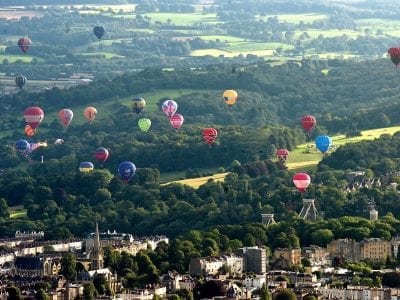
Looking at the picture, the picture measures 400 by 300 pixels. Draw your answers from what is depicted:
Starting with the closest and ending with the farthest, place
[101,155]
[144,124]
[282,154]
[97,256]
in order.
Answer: [97,256], [282,154], [101,155], [144,124]

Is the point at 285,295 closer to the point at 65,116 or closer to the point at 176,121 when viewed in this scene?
the point at 176,121

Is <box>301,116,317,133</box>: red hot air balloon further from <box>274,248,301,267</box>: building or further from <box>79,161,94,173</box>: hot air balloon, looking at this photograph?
<box>274,248,301,267</box>: building

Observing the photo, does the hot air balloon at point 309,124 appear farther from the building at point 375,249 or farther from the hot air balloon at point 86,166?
the building at point 375,249

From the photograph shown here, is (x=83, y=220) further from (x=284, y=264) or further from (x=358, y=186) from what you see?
(x=284, y=264)

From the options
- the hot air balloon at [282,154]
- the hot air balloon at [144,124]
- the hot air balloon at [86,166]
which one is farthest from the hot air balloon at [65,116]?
the hot air balloon at [282,154]

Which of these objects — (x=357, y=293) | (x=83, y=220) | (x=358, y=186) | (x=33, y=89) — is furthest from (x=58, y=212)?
(x=33, y=89)

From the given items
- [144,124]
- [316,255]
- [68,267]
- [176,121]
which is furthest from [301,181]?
[144,124]
